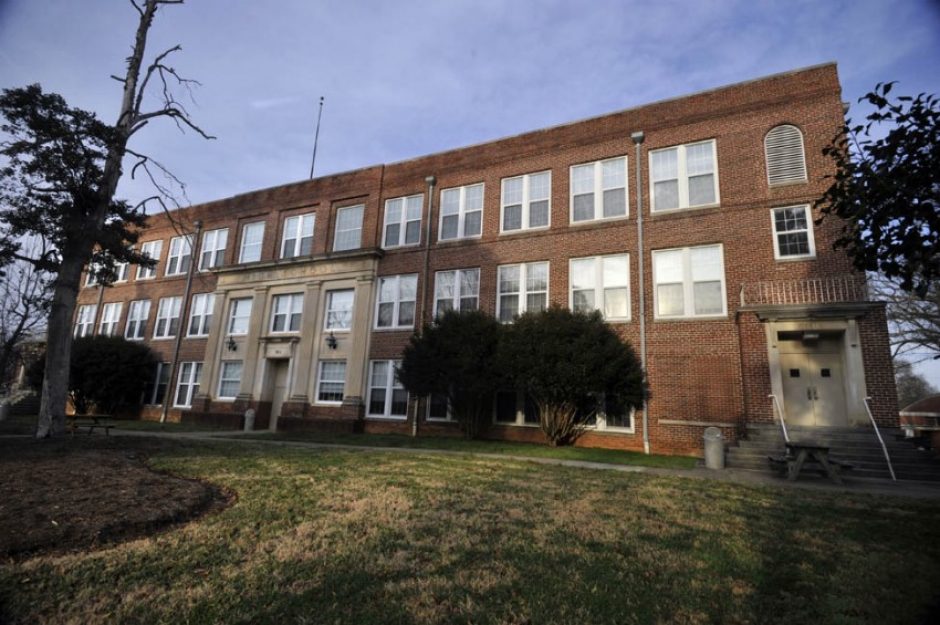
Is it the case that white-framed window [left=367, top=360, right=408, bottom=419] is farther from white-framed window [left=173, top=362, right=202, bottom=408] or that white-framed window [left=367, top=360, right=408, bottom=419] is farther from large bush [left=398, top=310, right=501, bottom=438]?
white-framed window [left=173, top=362, right=202, bottom=408]

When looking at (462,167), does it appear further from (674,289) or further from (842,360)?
(842,360)

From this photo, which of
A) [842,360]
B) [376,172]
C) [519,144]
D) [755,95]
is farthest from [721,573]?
[376,172]

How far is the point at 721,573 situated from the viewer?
4.09 meters

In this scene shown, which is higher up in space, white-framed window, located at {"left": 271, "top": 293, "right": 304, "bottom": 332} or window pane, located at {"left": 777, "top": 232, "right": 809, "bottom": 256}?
window pane, located at {"left": 777, "top": 232, "right": 809, "bottom": 256}

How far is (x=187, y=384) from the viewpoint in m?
24.5

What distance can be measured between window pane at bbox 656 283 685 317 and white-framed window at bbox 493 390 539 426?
5.19 m

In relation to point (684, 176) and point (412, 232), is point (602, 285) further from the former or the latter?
point (412, 232)

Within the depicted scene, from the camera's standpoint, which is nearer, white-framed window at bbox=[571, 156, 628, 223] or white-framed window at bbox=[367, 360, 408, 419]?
white-framed window at bbox=[571, 156, 628, 223]

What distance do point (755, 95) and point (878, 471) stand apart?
11.4 meters

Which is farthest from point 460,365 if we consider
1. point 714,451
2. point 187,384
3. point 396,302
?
point 187,384

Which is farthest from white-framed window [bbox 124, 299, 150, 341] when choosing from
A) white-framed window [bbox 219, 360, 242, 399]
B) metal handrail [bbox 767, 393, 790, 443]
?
metal handrail [bbox 767, 393, 790, 443]

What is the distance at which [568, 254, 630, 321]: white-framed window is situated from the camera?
1606cm

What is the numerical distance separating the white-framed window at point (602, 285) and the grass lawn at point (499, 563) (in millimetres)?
9275

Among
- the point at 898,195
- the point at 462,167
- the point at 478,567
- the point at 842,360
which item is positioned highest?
the point at 462,167
